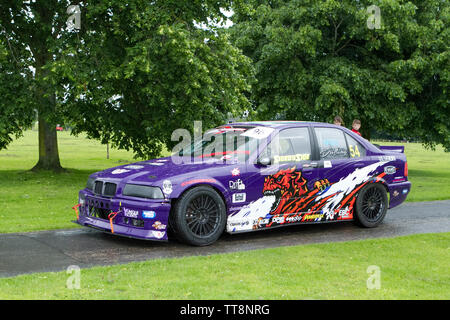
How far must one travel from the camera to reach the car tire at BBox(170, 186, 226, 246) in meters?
7.32

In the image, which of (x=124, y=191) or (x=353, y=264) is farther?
(x=124, y=191)

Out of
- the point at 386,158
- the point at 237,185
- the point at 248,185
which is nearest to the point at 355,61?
the point at 386,158

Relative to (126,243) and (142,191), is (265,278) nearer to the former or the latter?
(142,191)

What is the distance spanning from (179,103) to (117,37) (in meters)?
2.77

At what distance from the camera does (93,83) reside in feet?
50.1

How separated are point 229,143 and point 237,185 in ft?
2.90

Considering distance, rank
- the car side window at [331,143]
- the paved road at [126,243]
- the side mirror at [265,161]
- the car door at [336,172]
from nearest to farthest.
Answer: the paved road at [126,243] < the side mirror at [265,161] < the car door at [336,172] < the car side window at [331,143]

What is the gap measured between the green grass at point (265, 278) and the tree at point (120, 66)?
8.69 m

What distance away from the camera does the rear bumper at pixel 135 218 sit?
7.18m

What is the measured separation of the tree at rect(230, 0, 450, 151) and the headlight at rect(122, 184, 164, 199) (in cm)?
1523

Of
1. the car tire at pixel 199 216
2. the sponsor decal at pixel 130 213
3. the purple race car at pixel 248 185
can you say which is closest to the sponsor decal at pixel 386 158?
the purple race car at pixel 248 185

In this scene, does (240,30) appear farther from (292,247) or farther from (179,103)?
(292,247)

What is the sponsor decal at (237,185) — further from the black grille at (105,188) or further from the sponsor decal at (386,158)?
the sponsor decal at (386,158)
